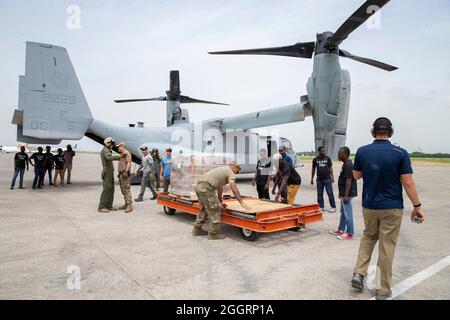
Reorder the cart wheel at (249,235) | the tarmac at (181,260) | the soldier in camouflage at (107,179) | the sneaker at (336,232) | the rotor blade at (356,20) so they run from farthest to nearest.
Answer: the rotor blade at (356,20), the soldier in camouflage at (107,179), the sneaker at (336,232), the cart wheel at (249,235), the tarmac at (181,260)

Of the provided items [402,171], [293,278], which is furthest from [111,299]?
[402,171]

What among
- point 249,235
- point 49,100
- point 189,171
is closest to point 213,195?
point 249,235

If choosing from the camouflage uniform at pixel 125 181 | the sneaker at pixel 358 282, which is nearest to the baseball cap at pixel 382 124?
the sneaker at pixel 358 282

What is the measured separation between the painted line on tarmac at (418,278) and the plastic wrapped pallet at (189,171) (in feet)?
16.0

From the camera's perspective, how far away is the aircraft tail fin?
476 inches

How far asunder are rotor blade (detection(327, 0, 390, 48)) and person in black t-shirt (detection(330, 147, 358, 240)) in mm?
6459

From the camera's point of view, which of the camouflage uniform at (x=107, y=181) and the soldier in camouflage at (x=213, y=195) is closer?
the soldier in camouflage at (x=213, y=195)

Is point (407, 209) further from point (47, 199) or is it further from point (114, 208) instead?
point (47, 199)

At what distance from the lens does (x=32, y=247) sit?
5293 mm

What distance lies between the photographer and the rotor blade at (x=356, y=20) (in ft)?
32.4

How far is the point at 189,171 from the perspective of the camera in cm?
792

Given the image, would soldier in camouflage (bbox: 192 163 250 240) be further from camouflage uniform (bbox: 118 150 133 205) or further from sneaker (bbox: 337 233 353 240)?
camouflage uniform (bbox: 118 150 133 205)

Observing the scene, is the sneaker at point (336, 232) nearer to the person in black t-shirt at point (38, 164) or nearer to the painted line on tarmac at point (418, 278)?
the painted line on tarmac at point (418, 278)

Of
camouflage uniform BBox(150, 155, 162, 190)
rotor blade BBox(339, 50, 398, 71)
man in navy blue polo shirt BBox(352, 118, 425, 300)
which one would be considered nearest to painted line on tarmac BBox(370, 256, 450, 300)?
man in navy blue polo shirt BBox(352, 118, 425, 300)
